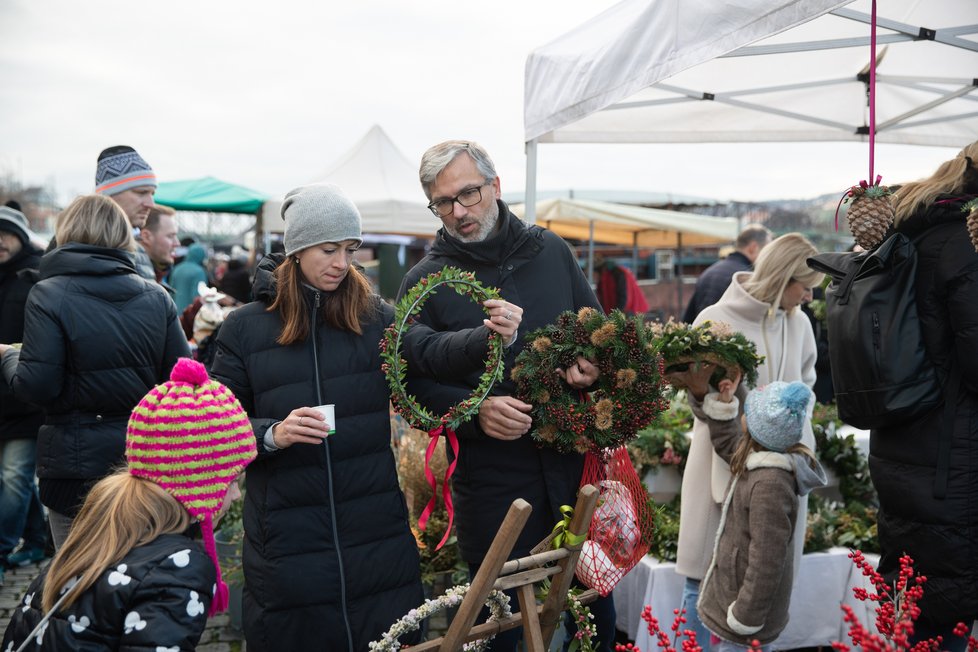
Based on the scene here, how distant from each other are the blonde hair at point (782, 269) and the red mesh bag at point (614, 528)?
1.33 m

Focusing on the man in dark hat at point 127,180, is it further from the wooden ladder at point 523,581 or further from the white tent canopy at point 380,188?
the white tent canopy at point 380,188

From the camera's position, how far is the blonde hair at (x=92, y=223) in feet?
9.98

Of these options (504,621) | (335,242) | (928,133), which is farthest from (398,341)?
(928,133)

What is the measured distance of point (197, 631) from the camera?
1652 mm

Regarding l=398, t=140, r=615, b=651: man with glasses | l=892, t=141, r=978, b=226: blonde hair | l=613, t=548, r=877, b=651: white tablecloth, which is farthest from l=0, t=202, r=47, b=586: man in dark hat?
l=892, t=141, r=978, b=226: blonde hair

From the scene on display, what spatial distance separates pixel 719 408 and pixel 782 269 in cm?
74

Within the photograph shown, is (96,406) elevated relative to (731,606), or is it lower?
elevated

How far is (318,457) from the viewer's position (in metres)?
2.22

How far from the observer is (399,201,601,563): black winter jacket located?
8.03 ft

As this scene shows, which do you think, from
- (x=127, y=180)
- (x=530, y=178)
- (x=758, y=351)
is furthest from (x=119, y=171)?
(x=758, y=351)

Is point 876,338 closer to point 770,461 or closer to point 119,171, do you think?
point 770,461

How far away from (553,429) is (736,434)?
1073 millimetres

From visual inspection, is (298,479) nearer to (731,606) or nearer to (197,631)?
(197,631)

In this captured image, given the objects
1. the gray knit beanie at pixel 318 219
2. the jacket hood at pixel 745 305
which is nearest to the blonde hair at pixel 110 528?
the gray knit beanie at pixel 318 219
